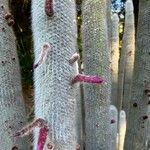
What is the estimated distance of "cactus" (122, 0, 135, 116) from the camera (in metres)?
4.70

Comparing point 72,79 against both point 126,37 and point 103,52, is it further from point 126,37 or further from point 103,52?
point 126,37

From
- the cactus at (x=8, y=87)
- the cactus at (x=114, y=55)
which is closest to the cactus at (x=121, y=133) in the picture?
the cactus at (x=114, y=55)

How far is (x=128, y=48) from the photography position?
16.2 feet

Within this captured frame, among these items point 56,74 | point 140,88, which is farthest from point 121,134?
point 56,74

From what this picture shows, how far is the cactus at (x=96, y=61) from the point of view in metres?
3.52

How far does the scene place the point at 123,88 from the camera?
5.12 meters

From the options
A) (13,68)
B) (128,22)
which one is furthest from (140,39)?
(13,68)

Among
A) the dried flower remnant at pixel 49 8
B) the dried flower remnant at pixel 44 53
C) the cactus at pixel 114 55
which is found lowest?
the cactus at pixel 114 55

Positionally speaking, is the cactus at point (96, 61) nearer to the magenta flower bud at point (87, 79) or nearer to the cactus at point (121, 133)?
the cactus at point (121, 133)

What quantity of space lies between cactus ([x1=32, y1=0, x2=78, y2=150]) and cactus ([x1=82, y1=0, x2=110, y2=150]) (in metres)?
0.83

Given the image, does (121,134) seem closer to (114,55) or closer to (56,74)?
(114,55)

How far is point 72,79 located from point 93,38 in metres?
0.93

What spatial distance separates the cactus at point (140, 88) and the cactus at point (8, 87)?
1.25 meters

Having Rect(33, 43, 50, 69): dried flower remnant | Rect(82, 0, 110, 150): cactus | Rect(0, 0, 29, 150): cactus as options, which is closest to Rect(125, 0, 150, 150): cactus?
Rect(82, 0, 110, 150): cactus
